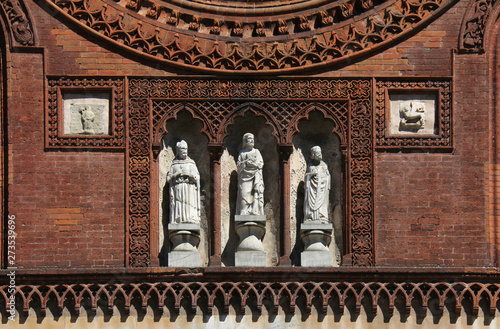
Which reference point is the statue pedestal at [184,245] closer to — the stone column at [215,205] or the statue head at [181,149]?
the stone column at [215,205]

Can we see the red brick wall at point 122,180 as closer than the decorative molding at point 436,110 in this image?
Yes

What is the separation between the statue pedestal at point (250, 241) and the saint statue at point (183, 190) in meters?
0.71

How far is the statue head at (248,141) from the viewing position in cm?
3397

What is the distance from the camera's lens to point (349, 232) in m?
33.8

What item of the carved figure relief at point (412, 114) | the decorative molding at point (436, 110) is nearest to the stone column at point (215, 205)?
the decorative molding at point (436, 110)

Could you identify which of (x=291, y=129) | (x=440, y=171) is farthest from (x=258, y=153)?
(x=440, y=171)

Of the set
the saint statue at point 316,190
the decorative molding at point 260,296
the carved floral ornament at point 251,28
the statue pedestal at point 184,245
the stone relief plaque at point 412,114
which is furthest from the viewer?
the carved floral ornament at point 251,28

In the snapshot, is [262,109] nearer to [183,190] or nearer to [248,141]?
[248,141]

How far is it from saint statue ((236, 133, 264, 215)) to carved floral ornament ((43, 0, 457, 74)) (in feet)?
4.96

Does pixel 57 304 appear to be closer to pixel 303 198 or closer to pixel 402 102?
pixel 303 198

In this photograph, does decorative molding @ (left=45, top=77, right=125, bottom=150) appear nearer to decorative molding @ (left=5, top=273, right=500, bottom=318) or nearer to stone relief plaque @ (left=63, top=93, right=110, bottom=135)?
stone relief plaque @ (left=63, top=93, right=110, bottom=135)

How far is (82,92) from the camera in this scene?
1347 inches

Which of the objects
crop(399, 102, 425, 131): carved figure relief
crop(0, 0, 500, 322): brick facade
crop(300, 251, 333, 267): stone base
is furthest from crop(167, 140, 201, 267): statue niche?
crop(399, 102, 425, 131): carved figure relief

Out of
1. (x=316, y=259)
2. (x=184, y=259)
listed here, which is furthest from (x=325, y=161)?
(x=184, y=259)
